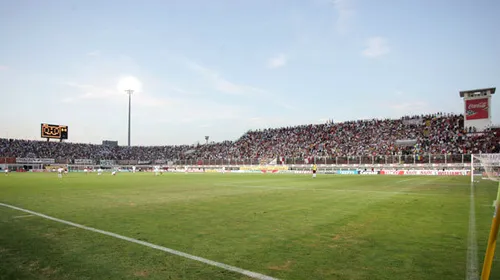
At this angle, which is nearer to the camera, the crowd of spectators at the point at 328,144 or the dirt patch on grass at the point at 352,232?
the dirt patch on grass at the point at 352,232

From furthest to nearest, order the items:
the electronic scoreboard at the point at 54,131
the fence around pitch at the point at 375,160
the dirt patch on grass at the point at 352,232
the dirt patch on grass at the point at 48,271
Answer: the electronic scoreboard at the point at 54,131
the fence around pitch at the point at 375,160
the dirt patch on grass at the point at 352,232
the dirt patch on grass at the point at 48,271

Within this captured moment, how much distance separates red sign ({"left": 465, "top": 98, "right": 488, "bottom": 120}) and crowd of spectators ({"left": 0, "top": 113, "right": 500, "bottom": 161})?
1353mm

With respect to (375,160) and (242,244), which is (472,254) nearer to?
(242,244)

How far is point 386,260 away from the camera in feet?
16.5

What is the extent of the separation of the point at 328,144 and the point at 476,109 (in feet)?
79.0


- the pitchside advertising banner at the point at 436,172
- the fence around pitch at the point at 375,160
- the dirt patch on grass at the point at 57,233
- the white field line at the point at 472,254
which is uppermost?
the fence around pitch at the point at 375,160

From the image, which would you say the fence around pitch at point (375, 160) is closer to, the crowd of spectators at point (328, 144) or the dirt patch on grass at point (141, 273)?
the crowd of spectators at point (328, 144)

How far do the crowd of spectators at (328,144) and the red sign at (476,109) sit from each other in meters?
1.35

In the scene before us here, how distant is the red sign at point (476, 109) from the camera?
5038 cm

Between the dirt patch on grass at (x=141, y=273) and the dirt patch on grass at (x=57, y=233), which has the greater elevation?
the dirt patch on grass at (x=141, y=273)

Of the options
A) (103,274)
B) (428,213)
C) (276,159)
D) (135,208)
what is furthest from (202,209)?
(276,159)

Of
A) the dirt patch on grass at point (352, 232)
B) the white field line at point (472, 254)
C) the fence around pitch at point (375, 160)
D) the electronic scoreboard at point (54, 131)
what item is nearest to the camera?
the white field line at point (472, 254)

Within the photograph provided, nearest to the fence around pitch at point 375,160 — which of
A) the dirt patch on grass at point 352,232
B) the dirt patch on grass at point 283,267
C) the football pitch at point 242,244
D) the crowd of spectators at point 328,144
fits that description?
the crowd of spectators at point 328,144

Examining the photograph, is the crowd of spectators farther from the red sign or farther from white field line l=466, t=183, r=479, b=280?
white field line l=466, t=183, r=479, b=280
